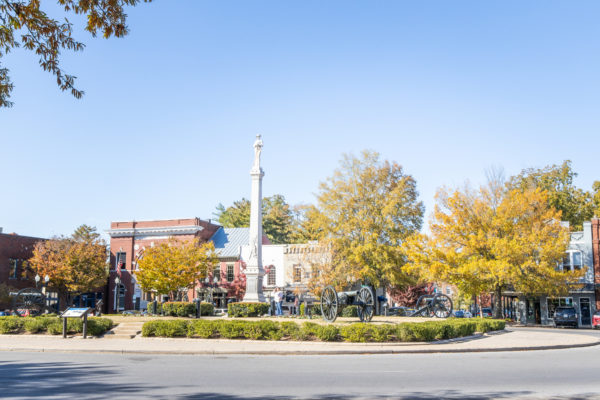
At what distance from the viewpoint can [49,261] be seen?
4650 centimetres

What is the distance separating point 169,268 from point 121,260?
12.4m

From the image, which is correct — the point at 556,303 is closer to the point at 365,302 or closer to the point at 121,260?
the point at 365,302

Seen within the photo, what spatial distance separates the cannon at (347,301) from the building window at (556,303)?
92.8 feet

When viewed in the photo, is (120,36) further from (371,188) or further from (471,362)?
(371,188)

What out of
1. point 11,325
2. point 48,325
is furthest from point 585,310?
point 11,325

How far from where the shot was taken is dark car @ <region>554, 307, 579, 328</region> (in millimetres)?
40188

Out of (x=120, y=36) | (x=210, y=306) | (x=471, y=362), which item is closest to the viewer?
(x=120, y=36)

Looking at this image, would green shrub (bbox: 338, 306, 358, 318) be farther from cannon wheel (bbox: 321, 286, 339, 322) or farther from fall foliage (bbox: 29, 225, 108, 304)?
fall foliage (bbox: 29, 225, 108, 304)

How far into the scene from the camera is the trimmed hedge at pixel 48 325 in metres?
23.3

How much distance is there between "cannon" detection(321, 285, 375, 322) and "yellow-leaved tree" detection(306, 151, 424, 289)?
17.1 m

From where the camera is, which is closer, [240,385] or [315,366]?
[240,385]

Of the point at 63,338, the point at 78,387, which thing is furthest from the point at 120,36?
the point at 63,338

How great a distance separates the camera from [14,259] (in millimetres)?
48188

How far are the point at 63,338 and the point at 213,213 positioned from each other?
6813 centimetres
